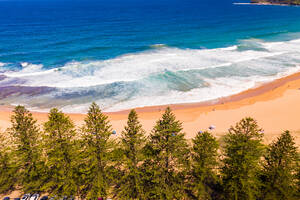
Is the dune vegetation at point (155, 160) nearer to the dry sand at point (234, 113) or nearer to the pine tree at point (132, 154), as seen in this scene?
the pine tree at point (132, 154)

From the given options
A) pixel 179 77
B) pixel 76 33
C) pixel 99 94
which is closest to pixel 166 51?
→ pixel 179 77

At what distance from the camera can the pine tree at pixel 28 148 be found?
55.6ft

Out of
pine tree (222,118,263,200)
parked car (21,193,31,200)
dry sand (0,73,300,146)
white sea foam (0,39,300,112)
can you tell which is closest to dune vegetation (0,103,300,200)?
pine tree (222,118,263,200)

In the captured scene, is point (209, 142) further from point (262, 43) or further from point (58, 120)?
point (262, 43)

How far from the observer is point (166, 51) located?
68.1 meters

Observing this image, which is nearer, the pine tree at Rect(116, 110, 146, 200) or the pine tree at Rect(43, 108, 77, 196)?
the pine tree at Rect(43, 108, 77, 196)

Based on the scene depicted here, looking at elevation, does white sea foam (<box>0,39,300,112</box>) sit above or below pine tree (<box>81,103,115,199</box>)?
above

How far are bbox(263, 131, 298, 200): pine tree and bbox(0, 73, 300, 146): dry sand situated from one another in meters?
12.3

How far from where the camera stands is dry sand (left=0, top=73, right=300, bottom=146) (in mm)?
30188

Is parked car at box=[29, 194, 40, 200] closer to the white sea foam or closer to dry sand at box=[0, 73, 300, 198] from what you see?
dry sand at box=[0, 73, 300, 198]

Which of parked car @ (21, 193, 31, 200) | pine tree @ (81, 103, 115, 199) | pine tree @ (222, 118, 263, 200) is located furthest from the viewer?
parked car @ (21, 193, 31, 200)

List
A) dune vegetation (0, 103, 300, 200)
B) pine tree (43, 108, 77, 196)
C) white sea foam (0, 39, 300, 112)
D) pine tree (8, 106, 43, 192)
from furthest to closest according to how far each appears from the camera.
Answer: white sea foam (0, 39, 300, 112), pine tree (8, 106, 43, 192), pine tree (43, 108, 77, 196), dune vegetation (0, 103, 300, 200)

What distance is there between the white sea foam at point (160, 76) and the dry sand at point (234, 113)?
2727 millimetres

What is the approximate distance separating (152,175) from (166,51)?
5596 centimetres
